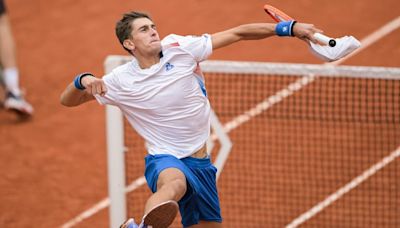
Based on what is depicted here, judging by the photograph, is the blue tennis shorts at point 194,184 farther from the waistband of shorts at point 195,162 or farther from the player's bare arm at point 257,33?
the player's bare arm at point 257,33

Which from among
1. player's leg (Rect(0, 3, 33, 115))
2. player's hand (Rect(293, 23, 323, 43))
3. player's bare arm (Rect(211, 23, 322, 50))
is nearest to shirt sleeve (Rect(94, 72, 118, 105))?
player's bare arm (Rect(211, 23, 322, 50))

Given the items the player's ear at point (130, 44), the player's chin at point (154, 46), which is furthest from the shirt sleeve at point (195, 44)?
the player's ear at point (130, 44)

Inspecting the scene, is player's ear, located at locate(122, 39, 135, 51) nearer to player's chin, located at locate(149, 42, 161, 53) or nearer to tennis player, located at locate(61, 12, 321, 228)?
tennis player, located at locate(61, 12, 321, 228)

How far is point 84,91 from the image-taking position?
8367 millimetres

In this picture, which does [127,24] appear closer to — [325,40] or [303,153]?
[325,40]

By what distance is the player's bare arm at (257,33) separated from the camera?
7.95 metres

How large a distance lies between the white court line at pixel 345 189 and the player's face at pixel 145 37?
376cm

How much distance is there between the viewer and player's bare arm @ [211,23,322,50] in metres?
7.95

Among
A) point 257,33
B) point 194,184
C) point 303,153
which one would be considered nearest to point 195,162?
point 194,184

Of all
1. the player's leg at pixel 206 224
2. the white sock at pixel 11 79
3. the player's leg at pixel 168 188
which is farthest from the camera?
the white sock at pixel 11 79

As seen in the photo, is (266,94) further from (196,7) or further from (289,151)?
(196,7)

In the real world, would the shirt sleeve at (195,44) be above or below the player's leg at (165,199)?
above

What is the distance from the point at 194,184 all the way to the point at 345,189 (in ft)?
12.9

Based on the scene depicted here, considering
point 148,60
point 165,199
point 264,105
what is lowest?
point 165,199
